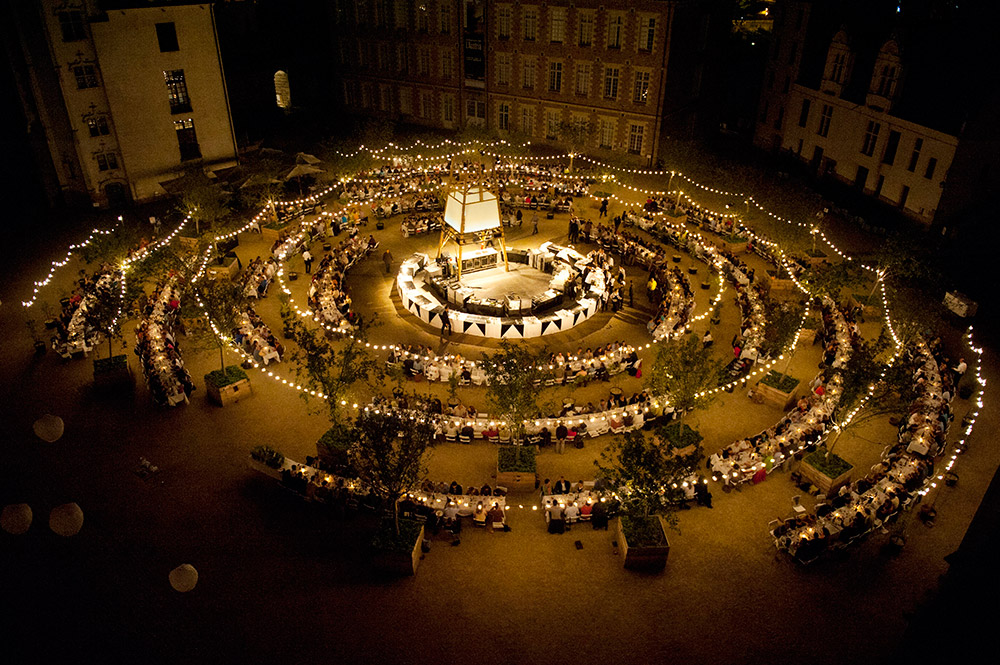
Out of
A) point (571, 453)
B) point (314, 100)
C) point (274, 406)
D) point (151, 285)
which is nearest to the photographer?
point (571, 453)

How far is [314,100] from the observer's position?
6253 cm

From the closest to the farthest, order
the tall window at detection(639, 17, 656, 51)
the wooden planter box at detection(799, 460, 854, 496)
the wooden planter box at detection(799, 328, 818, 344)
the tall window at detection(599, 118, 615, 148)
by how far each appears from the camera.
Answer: the wooden planter box at detection(799, 460, 854, 496), the wooden planter box at detection(799, 328, 818, 344), the tall window at detection(639, 17, 656, 51), the tall window at detection(599, 118, 615, 148)

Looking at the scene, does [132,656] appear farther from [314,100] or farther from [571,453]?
[314,100]

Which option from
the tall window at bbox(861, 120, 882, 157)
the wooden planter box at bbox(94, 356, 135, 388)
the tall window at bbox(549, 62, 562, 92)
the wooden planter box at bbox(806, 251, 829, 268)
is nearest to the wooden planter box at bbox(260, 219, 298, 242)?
the wooden planter box at bbox(94, 356, 135, 388)

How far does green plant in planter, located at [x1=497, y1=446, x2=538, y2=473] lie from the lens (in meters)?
21.7

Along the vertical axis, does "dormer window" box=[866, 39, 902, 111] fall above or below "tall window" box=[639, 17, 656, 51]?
below

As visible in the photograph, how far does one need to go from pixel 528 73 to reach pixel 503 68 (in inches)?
89.2

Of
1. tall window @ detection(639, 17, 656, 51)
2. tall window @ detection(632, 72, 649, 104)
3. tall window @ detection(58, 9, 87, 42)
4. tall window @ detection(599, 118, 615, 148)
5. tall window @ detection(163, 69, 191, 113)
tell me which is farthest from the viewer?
tall window @ detection(599, 118, 615, 148)

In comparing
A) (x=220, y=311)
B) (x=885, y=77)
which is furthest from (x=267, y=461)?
(x=885, y=77)

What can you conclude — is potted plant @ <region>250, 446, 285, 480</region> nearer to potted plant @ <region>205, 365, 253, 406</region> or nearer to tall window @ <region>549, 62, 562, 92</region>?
potted plant @ <region>205, 365, 253, 406</region>

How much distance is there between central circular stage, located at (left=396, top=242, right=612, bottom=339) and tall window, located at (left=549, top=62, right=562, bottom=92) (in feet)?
63.4

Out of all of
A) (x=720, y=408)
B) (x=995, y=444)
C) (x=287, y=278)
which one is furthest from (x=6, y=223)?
(x=995, y=444)

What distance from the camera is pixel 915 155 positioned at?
3972 cm

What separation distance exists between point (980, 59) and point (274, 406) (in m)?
40.7
